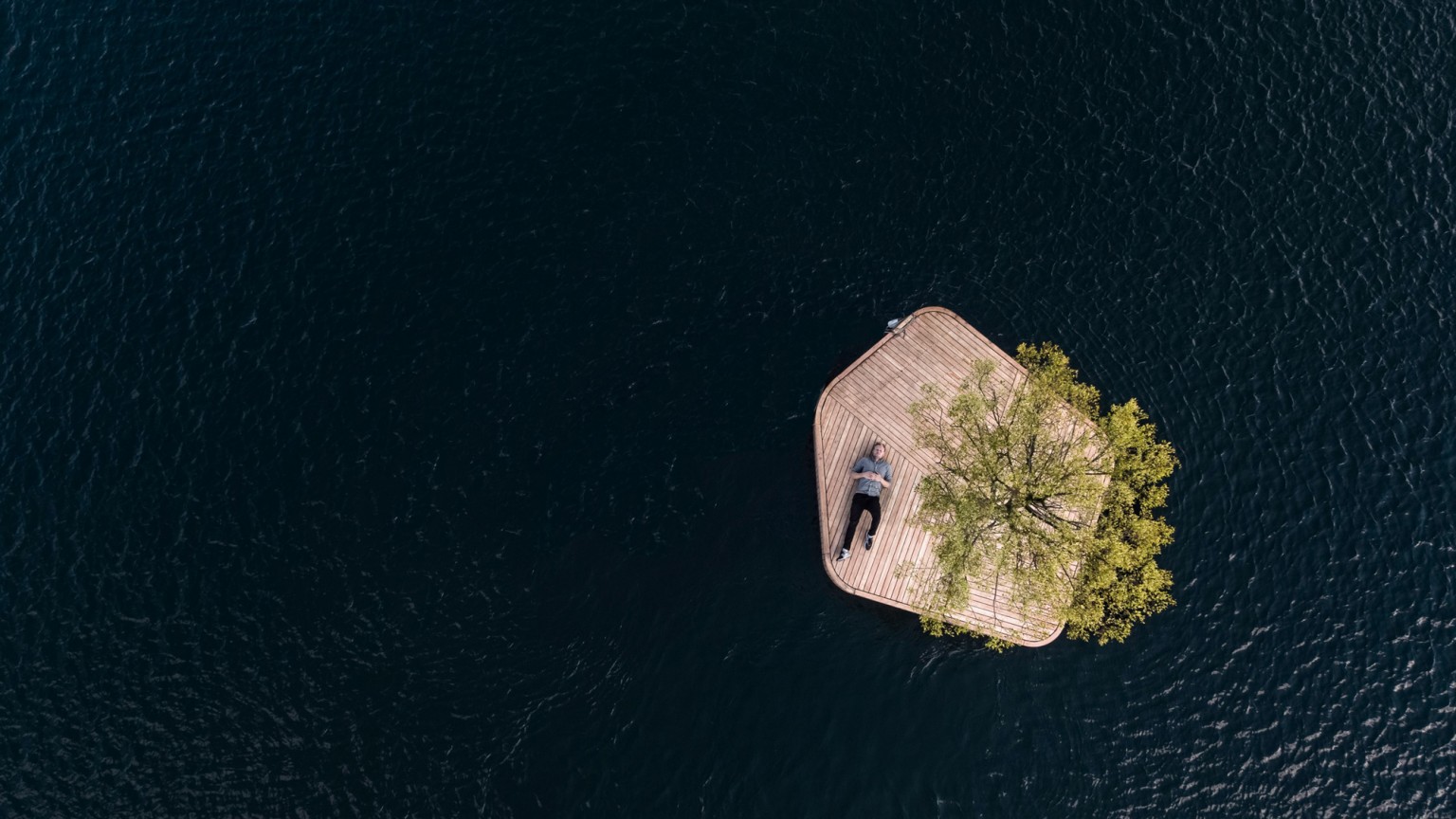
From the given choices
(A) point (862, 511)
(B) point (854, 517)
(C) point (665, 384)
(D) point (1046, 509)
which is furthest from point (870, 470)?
(C) point (665, 384)

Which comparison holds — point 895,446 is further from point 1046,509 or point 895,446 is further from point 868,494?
point 1046,509

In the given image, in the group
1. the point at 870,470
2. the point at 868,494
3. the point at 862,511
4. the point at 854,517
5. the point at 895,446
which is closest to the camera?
the point at 868,494

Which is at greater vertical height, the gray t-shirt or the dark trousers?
the gray t-shirt

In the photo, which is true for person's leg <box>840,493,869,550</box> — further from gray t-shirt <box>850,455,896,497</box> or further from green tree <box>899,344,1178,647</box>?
green tree <box>899,344,1178,647</box>

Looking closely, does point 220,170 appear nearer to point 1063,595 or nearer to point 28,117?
point 28,117

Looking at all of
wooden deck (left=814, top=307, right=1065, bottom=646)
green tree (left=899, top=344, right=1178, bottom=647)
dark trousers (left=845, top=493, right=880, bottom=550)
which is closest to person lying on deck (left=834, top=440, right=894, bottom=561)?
dark trousers (left=845, top=493, right=880, bottom=550)

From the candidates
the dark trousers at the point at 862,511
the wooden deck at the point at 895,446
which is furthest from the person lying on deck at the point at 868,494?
the wooden deck at the point at 895,446
